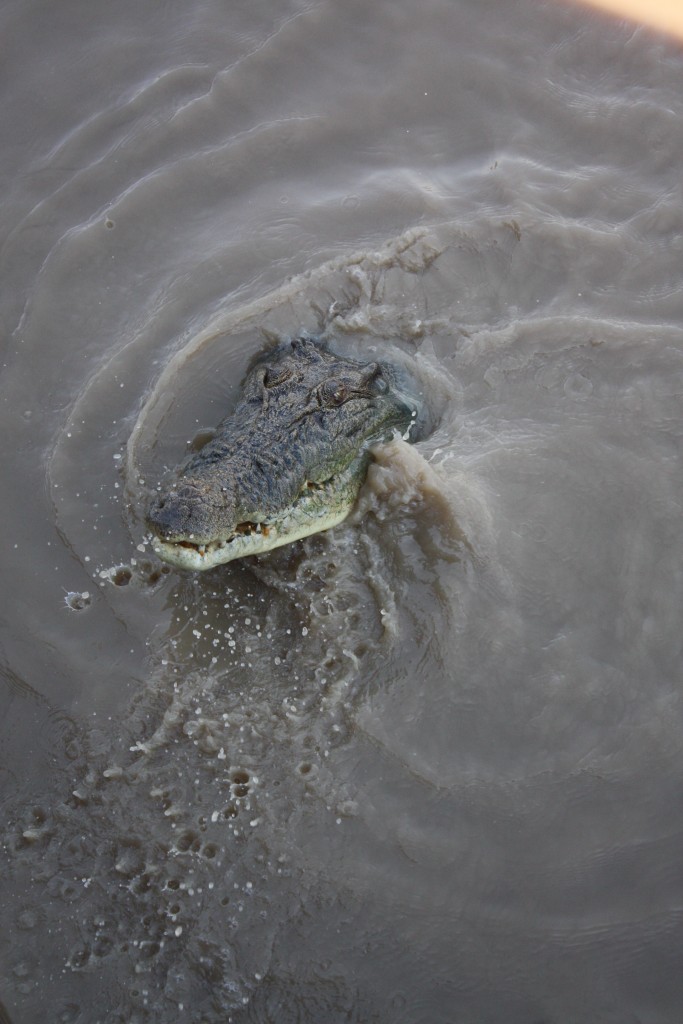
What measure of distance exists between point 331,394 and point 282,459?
0.52 metres

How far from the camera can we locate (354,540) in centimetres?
409

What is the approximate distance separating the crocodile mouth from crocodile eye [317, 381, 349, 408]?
1.17 ft

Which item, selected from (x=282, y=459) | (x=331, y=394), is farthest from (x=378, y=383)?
(x=282, y=459)

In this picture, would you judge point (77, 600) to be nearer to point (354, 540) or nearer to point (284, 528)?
point (284, 528)

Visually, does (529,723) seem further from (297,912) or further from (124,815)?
(124,815)

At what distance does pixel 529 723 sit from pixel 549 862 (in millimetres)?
581

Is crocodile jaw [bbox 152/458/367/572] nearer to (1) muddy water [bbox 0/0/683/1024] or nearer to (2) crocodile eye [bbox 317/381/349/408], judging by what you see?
(1) muddy water [bbox 0/0/683/1024]

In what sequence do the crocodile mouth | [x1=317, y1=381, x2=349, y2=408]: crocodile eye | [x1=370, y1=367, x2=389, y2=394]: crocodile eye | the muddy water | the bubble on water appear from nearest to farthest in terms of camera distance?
the muddy water, the crocodile mouth, the bubble on water, [x1=317, y1=381, x2=349, y2=408]: crocodile eye, [x1=370, y1=367, x2=389, y2=394]: crocodile eye

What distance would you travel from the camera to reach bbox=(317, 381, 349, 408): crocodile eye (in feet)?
14.3

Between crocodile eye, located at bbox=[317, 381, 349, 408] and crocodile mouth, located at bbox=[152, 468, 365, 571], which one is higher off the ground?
crocodile eye, located at bbox=[317, 381, 349, 408]

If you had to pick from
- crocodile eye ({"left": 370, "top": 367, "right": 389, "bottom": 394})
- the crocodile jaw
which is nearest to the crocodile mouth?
the crocodile jaw

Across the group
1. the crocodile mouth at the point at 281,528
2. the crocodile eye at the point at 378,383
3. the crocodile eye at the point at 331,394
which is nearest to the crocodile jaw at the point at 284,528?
the crocodile mouth at the point at 281,528

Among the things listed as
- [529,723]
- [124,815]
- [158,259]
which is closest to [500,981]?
[529,723]

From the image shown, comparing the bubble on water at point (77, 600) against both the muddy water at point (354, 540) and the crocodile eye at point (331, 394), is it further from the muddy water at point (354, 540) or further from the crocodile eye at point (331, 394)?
the crocodile eye at point (331, 394)
